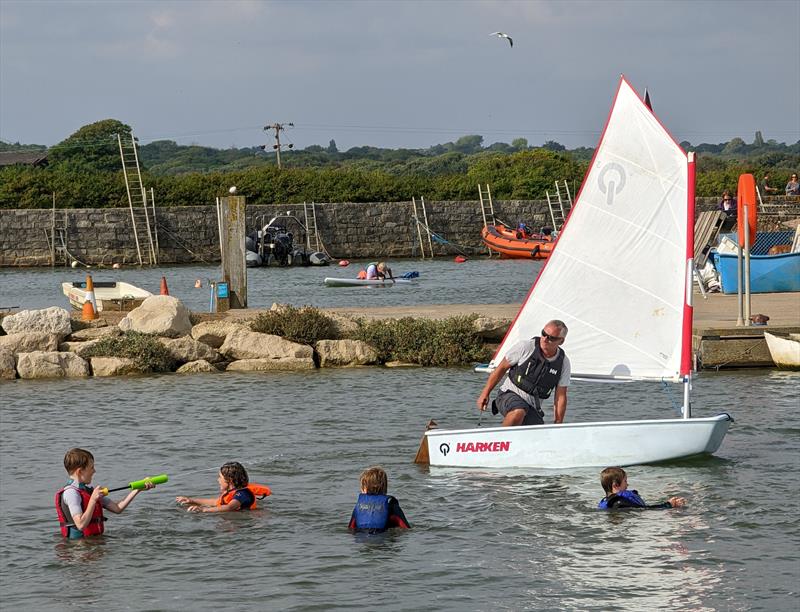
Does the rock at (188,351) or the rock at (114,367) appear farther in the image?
the rock at (188,351)

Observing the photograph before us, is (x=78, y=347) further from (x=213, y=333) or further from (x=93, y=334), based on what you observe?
(x=213, y=333)

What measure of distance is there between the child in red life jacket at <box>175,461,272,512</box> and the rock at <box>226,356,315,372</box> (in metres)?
9.18

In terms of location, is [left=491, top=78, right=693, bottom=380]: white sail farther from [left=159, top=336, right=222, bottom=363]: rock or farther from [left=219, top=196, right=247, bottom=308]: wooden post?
[left=219, top=196, right=247, bottom=308]: wooden post

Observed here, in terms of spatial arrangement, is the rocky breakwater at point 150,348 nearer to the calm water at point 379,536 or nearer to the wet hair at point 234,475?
the calm water at point 379,536

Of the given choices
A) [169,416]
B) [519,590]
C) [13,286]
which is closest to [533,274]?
[13,286]

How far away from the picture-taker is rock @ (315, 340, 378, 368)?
74.0ft

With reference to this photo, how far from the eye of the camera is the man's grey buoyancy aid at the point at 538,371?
13.8m

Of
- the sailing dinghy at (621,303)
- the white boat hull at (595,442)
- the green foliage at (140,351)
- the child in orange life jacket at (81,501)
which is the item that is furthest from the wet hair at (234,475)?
the green foliage at (140,351)

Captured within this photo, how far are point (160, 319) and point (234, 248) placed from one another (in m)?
4.37

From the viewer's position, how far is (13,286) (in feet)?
153

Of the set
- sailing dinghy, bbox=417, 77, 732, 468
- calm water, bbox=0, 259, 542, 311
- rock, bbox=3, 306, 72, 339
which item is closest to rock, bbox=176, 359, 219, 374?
rock, bbox=3, 306, 72, 339

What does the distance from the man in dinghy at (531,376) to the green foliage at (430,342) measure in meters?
8.35

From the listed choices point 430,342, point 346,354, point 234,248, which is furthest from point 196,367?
point 234,248

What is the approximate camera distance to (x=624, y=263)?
49.1 feet
